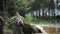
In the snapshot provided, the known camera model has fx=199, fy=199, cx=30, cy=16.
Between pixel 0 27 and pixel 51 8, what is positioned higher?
pixel 51 8

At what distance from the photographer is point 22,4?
6.22 m

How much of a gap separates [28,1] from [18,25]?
119 inches

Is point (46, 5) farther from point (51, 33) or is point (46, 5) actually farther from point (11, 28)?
point (11, 28)

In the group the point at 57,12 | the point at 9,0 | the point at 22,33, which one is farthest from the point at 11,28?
the point at 57,12

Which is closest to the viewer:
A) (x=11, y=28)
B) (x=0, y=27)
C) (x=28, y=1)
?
(x=0, y=27)

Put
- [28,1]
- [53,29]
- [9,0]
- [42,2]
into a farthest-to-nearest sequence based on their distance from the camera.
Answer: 1. [42,2]
2. [28,1]
3. [53,29]
4. [9,0]

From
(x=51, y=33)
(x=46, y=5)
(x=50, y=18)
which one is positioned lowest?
(x=51, y=33)

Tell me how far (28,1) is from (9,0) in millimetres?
1105

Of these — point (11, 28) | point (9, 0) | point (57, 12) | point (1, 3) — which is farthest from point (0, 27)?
point (57, 12)

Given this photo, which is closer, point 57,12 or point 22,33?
point 22,33

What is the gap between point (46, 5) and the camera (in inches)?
295

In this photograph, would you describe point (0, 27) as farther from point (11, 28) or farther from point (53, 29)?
point (53, 29)

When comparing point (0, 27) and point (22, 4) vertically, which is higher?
point (22, 4)

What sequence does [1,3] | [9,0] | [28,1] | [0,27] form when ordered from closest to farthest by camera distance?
[0,27]
[1,3]
[9,0]
[28,1]
